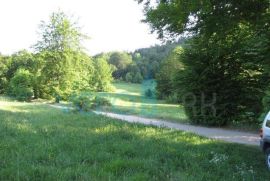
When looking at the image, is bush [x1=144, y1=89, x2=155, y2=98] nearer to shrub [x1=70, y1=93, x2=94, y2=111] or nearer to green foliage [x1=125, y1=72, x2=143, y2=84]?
green foliage [x1=125, y1=72, x2=143, y2=84]

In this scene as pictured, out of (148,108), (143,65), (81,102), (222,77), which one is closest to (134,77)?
(143,65)

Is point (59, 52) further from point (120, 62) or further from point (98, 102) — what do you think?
point (120, 62)

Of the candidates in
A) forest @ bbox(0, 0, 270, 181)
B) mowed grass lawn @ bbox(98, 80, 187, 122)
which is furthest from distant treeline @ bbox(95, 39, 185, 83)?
forest @ bbox(0, 0, 270, 181)

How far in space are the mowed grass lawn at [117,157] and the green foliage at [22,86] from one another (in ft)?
116

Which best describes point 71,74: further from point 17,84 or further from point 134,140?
point 134,140

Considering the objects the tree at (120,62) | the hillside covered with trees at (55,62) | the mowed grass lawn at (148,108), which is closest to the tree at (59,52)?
the hillside covered with trees at (55,62)

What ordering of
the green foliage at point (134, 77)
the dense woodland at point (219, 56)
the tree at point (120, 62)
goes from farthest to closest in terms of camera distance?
1. the tree at point (120, 62)
2. the green foliage at point (134, 77)
3. the dense woodland at point (219, 56)

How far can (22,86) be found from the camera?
47562 mm

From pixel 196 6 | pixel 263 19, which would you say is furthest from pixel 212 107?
pixel 196 6

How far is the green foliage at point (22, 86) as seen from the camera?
152 feet

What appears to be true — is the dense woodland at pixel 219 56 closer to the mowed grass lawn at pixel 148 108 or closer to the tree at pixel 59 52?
the mowed grass lawn at pixel 148 108

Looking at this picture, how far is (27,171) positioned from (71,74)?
4045cm

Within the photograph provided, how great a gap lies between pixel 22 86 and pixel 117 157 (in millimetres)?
41822

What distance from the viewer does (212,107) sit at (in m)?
18.1
